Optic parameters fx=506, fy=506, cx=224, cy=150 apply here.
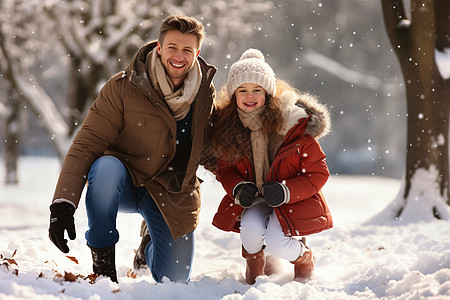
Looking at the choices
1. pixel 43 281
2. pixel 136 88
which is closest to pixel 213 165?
pixel 136 88

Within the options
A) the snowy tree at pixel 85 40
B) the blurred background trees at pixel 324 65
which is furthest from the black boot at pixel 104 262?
the blurred background trees at pixel 324 65

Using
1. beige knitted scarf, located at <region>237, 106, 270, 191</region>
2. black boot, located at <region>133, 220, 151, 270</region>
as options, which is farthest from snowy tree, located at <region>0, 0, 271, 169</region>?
beige knitted scarf, located at <region>237, 106, 270, 191</region>

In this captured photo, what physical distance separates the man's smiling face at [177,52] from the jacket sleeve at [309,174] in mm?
886

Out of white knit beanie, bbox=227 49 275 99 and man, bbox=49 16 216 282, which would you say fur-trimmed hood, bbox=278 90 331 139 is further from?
man, bbox=49 16 216 282

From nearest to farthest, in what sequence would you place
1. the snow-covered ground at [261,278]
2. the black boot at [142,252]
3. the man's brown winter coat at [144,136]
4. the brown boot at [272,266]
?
the snow-covered ground at [261,278] < the man's brown winter coat at [144,136] < the brown boot at [272,266] < the black boot at [142,252]

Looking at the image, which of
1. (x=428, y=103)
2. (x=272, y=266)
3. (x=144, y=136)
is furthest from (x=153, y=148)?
(x=428, y=103)

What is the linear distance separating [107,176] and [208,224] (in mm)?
3712

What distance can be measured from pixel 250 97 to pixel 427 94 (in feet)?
9.65

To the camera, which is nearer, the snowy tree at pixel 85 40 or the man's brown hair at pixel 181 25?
the man's brown hair at pixel 181 25

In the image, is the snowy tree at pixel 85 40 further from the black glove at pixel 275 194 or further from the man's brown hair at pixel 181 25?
the black glove at pixel 275 194

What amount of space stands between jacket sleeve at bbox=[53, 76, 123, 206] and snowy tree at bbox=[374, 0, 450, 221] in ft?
11.6

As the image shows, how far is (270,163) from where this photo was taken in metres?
3.34

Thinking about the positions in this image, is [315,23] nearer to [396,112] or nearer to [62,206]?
[396,112]

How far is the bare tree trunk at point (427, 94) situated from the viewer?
5359mm
